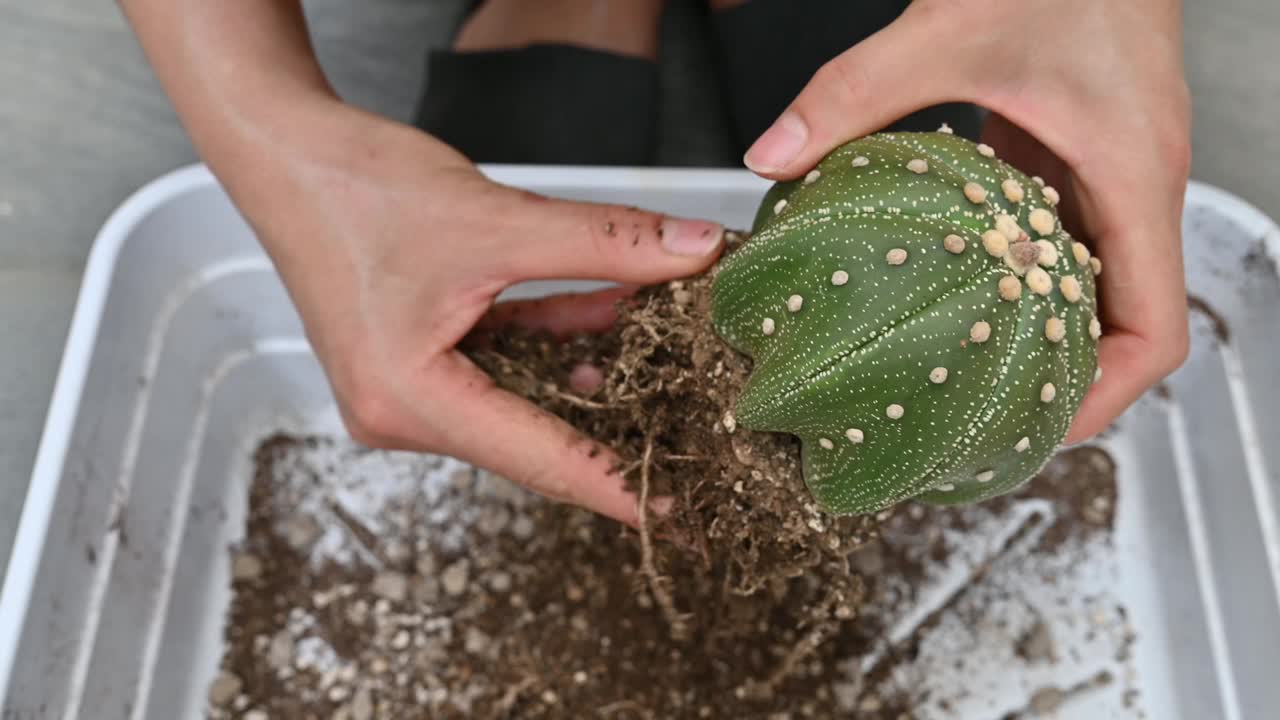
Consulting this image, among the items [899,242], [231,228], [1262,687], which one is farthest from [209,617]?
[1262,687]

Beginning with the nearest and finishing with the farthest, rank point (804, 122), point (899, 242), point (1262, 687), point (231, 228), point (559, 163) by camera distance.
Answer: point (899, 242) < point (804, 122) < point (1262, 687) < point (231, 228) < point (559, 163)

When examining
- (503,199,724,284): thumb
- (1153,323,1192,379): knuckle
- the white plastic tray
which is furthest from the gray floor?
(503,199,724,284): thumb

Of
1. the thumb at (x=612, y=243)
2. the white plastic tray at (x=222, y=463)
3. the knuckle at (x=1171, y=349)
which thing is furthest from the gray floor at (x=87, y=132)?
the thumb at (x=612, y=243)

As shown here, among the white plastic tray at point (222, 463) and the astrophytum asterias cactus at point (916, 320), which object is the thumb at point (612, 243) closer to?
the astrophytum asterias cactus at point (916, 320)

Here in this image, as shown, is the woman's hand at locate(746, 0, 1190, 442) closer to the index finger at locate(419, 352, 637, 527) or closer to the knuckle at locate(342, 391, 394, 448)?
the index finger at locate(419, 352, 637, 527)

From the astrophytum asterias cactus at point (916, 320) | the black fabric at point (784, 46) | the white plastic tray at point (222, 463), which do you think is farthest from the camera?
the black fabric at point (784, 46)

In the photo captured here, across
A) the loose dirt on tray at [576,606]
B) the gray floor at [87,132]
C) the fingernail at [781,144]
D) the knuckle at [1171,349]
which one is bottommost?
the loose dirt on tray at [576,606]

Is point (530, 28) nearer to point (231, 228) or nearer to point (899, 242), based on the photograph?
point (231, 228)
